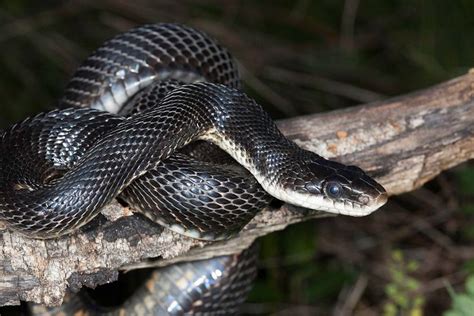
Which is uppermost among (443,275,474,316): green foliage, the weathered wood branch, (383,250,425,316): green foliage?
the weathered wood branch

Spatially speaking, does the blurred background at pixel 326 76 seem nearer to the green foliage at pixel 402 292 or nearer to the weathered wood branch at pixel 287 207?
the green foliage at pixel 402 292

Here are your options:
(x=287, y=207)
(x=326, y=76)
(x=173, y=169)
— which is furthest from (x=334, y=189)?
(x=326, y=76)

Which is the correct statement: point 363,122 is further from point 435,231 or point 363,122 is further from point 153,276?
point 435,231

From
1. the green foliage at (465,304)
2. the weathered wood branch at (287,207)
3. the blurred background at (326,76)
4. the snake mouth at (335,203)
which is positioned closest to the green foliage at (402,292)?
the blurred background at (326,76)

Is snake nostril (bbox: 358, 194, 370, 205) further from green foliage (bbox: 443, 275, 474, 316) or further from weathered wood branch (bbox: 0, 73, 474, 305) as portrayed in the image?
green foliage (bbox: 443, 275, 474, 316)

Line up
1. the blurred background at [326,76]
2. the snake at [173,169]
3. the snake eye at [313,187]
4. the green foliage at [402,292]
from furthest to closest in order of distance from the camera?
the blurred background at [326,76] → the green foliage at [402,292] → the snake eye at [313,187] → the snake at [173,169]

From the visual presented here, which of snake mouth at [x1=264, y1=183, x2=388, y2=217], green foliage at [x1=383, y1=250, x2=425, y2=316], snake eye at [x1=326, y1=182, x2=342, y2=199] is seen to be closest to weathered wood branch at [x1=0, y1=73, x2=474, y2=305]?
snake mouth at [x1=264, y1=183, x2=388, y2=217]

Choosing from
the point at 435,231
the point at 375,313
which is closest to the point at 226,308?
the point at 375,313

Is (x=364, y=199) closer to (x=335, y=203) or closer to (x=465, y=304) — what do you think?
(x=335, y=203)

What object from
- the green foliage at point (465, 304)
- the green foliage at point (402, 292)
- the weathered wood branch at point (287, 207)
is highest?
the weathered wood branch at point (287, 207)
